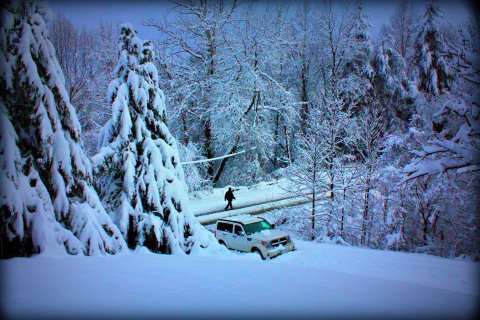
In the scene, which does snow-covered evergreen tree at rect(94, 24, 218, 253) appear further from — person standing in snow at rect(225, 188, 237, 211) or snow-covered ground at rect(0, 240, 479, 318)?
person standing in snow at rect(225, 188, 237, 211)

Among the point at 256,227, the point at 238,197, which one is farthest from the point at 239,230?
the point at 238,197

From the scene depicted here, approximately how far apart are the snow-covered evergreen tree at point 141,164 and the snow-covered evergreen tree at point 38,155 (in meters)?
1.51

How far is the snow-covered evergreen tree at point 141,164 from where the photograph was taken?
8734 millimetres

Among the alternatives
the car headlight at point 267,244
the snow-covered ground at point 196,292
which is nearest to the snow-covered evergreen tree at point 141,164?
the snow-covered ground at point 196,292

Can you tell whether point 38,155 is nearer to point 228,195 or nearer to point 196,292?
point 196,292

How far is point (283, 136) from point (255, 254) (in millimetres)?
22493

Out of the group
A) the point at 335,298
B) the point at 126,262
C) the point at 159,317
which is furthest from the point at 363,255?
the point at 159,317

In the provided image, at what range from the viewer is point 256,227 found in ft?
43.6

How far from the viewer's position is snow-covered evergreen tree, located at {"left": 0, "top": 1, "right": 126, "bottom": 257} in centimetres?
576

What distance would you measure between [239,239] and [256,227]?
93 cm

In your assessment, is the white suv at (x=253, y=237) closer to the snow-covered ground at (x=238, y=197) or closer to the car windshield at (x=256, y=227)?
the car windshield at (x=256, y=227)

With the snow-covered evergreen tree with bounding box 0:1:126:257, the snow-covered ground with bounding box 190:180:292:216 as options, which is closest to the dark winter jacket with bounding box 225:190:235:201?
the snow-covered ground with bounding box 190:180:292:216

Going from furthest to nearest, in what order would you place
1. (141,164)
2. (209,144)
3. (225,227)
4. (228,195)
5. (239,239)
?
1. (209,144)
2. (228,195)
3. (225,227)
4. (239,239)
5. (141,164)

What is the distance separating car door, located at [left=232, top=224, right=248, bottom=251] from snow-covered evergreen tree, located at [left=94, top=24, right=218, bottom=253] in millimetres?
3457
